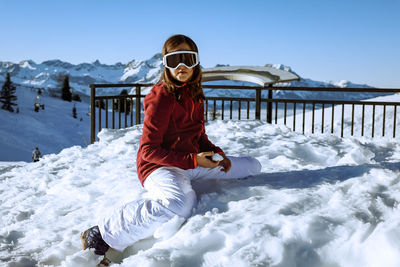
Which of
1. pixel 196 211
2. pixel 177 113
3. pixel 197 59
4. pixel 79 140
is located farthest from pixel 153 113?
pixel 79 140

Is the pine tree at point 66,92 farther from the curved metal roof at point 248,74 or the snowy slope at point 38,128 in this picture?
the curved metal roof at point 248,74

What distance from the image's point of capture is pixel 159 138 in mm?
2660

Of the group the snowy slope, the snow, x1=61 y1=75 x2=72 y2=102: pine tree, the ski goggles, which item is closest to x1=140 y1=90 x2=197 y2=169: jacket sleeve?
the ski goggles

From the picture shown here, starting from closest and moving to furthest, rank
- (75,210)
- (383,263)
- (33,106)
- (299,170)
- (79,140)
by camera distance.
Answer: (383,263), (75,210), (299,170), (79,140), (33,106)

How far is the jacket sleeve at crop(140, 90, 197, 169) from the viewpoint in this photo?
103 inches

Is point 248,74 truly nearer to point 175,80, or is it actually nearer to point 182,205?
point 175,80

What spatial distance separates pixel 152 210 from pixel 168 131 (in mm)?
657

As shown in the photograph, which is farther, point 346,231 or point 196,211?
point 196,211

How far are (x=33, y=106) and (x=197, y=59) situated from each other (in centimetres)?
6285

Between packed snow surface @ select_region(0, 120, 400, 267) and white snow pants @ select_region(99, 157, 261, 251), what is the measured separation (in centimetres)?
8

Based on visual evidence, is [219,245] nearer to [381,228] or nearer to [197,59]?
[381,228]

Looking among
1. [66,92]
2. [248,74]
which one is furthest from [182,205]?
[66,92]

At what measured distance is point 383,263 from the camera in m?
1.86

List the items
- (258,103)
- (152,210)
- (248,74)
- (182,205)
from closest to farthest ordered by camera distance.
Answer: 1. (152,210)
2. (182,205)
3. (258,103)
4. (248,74)
